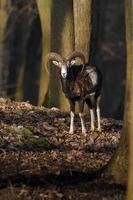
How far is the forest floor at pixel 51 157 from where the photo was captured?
43.3ft

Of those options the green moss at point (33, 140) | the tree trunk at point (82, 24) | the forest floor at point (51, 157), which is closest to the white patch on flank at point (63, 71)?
the forest floor at point (51, 157)

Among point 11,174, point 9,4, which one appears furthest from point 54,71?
point 9,4

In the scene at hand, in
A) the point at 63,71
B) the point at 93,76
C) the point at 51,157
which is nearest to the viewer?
the point at 51,157

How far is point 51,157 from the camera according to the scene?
15.3m

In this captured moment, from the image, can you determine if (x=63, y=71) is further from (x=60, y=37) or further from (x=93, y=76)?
(x=60, y=37)

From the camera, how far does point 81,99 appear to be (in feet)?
61.4

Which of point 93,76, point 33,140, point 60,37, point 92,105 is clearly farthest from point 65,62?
point 60,37

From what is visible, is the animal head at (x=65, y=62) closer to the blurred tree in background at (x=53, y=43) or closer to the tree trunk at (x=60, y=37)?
the blurred tree in background at (x=53, y=43)

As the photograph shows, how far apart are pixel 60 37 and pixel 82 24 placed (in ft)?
2.92

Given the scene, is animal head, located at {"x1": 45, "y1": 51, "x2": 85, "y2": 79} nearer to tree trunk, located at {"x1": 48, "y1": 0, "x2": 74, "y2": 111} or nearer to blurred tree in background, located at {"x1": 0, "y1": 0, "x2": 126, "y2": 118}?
blurred tree in background, located at {"x1": 0, "y1": 0, "x2": 126, "y2": 118}

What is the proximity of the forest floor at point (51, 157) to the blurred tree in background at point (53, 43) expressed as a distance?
2501 mm

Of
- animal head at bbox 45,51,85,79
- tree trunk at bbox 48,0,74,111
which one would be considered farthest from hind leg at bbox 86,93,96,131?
tree trunk at bbox 48,0,74,111

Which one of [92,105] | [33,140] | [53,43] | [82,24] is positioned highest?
[82,24]

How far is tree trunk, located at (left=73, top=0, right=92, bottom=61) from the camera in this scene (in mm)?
21750
